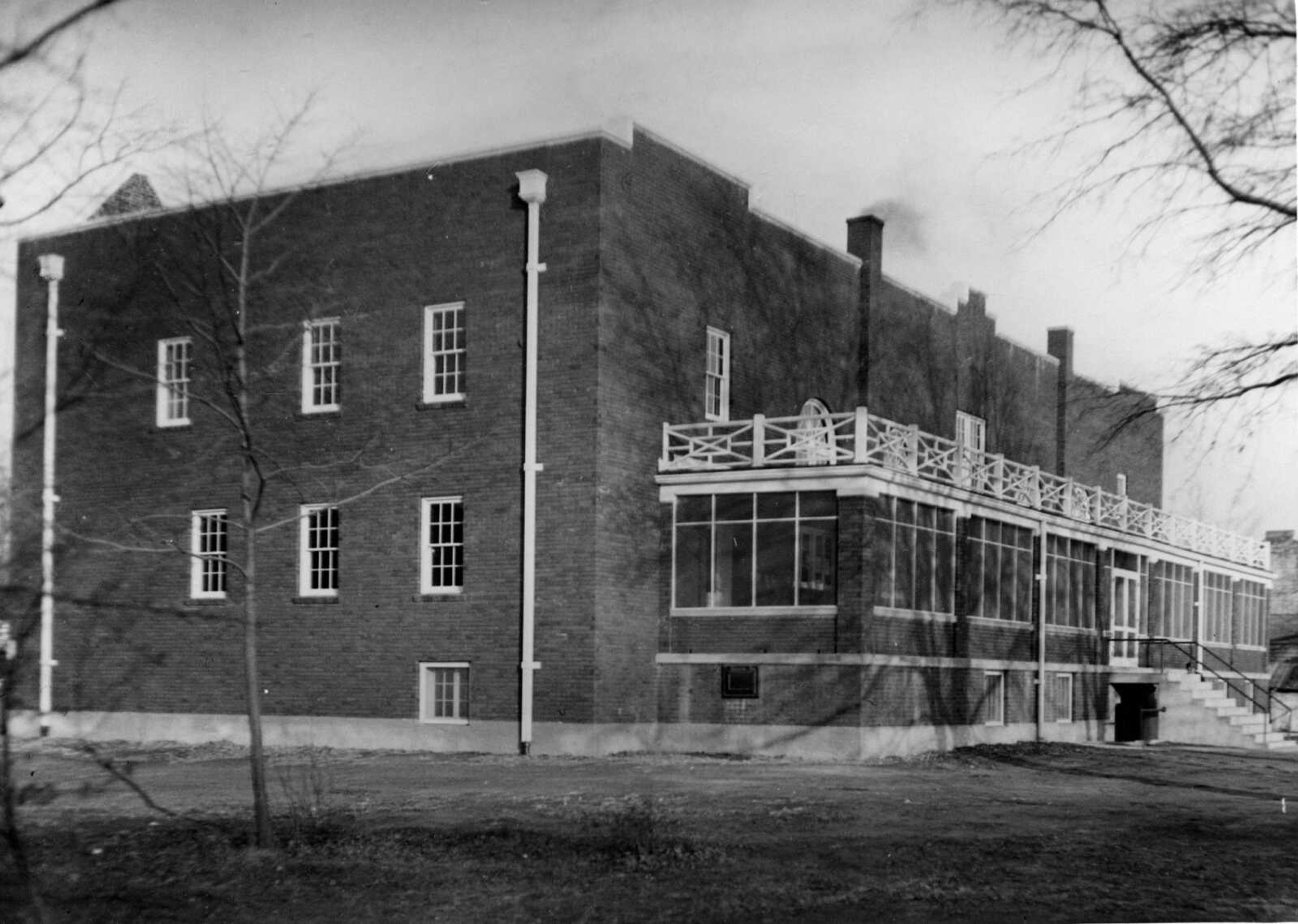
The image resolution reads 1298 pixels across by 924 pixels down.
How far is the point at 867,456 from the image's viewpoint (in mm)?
25031

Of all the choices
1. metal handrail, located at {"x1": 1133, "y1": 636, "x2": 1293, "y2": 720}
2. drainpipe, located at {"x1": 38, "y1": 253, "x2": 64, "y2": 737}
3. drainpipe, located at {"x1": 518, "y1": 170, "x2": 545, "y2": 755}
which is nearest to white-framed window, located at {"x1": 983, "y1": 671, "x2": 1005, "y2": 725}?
metal handrail, located at {"x1": 1133, "y1": 636, "x2": 1293, "y2": 720}

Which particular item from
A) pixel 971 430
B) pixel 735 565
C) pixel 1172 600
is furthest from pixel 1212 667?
pixel 735 565

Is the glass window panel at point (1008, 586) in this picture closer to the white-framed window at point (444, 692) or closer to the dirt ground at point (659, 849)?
the dirt ground at point (659, 849)

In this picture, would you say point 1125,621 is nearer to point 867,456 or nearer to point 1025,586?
point 1025,586

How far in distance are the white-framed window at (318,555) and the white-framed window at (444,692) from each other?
244cm

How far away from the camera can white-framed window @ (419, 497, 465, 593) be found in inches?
1033

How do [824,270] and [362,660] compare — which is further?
[824,270]

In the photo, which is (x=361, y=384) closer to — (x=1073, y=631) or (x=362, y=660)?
(x=362, y=660)

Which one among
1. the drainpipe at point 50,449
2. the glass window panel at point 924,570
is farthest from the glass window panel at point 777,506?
the drainpipe at point 50,449

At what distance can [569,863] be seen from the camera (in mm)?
12836

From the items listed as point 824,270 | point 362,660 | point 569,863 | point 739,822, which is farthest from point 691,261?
point 569,863

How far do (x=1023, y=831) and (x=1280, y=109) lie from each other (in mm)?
6967

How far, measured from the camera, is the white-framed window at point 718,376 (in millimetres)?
28047

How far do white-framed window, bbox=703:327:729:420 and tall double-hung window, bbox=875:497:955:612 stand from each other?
3.98 metres
